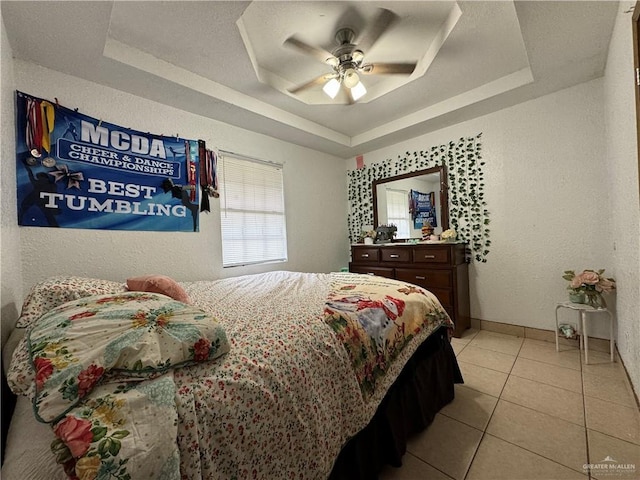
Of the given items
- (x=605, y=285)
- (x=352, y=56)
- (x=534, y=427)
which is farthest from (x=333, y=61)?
(x=605, y=285)

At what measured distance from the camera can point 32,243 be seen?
1.84 m

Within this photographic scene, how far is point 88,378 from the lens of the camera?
0.60m

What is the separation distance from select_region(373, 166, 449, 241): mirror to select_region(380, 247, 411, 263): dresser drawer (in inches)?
17.8

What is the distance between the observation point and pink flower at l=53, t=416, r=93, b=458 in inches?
19.8

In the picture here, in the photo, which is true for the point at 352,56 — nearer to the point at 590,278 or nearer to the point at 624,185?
the point at 624,185

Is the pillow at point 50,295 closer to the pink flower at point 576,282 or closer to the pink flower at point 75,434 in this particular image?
the pink flower at point 75,434

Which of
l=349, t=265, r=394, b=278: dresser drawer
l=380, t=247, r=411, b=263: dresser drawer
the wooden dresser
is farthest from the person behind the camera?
l=349, t=265, r=394, b=278: dresser drawer

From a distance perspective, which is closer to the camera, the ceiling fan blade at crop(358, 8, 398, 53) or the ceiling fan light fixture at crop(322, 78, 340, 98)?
the ceiling fan blade at crop(358, 8, 398, 53)

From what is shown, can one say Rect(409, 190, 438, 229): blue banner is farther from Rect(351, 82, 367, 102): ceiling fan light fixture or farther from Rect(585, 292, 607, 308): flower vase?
Rect(351, 82, 367, 102): ceiling fan light fixture

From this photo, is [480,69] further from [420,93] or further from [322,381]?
[322,381]

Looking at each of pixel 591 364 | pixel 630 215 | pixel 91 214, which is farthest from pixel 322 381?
pixel 591 364

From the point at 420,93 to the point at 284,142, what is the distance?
170 cm

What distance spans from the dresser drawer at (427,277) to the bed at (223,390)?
1514 millimetres

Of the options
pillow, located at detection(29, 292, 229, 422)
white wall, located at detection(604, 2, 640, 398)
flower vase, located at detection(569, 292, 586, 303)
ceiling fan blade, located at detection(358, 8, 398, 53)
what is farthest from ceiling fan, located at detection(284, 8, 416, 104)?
flower vase, located at detection(569, 292, 586, 303)
